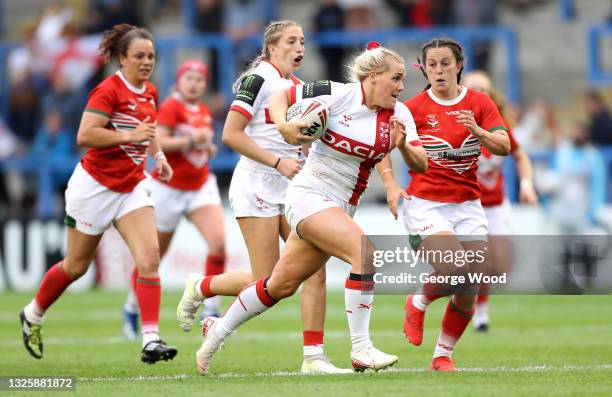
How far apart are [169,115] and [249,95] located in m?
3.52

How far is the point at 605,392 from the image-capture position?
288 inches

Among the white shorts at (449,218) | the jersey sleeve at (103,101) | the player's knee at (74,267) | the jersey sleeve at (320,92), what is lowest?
the player's knee at (74,267)

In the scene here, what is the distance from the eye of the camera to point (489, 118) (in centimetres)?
887

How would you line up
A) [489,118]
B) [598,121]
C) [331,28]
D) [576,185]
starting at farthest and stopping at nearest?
1. [331,28]
2. [598,121]
3. [576,185]
4. [489,118]

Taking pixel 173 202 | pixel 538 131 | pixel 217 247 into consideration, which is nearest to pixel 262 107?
pixel 217 247

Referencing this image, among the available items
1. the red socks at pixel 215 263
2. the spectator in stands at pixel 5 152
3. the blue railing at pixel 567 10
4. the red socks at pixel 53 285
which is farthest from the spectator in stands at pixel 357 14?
the red socks at pixel 53 285

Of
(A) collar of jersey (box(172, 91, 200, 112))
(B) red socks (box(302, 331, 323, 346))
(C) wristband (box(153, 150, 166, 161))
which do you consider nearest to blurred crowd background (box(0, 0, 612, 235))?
(A) collar of jersey (box(172, 91, 200, 112))

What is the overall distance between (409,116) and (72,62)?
1327 centimetres

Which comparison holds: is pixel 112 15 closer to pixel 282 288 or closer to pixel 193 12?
pixel 193 12

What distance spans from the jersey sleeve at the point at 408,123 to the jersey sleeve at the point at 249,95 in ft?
3.91

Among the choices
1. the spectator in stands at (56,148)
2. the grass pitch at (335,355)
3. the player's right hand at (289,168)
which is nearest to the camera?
the grass pitch at (335,355)

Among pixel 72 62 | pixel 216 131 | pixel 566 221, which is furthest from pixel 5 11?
pixel 566 221

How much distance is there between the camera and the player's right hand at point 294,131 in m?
7.72

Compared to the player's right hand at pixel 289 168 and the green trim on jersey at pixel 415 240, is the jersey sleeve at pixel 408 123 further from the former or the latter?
the green trim on jersey at pixel 415 240
